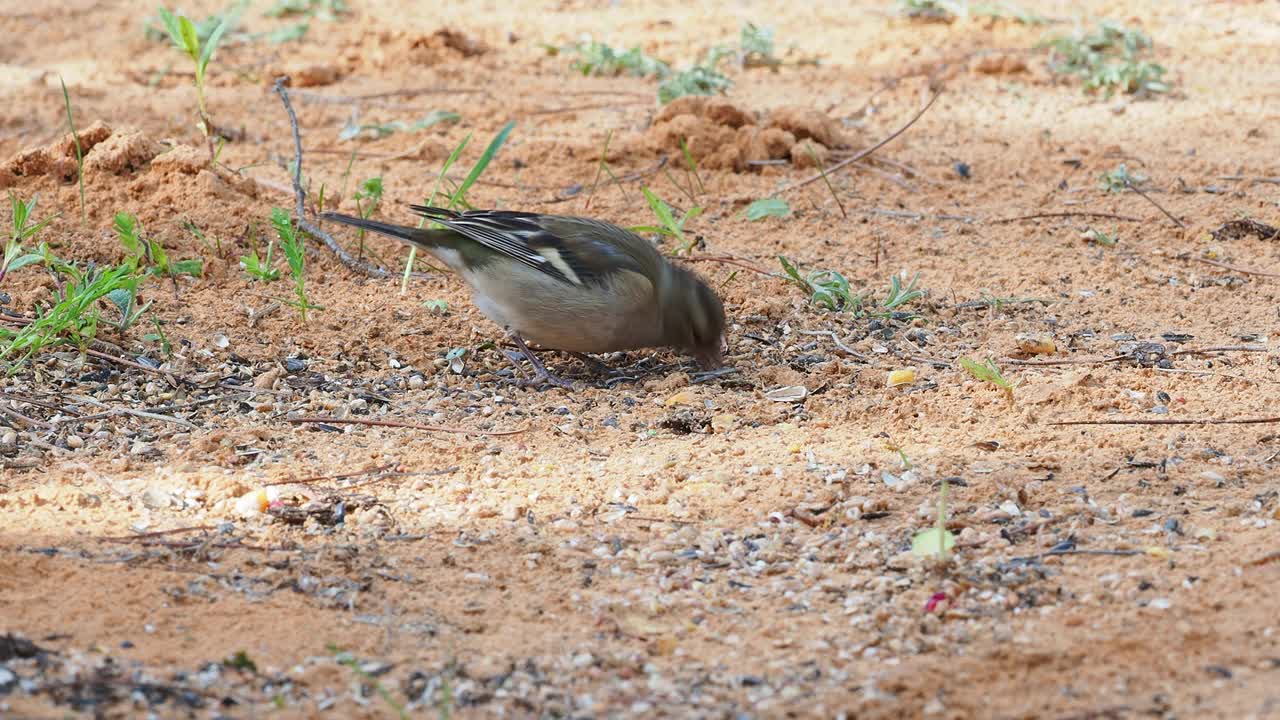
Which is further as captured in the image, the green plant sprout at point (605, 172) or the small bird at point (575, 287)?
the green plant sprout at point (605, 172)

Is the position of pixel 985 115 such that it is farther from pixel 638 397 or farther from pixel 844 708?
pixel 844 708

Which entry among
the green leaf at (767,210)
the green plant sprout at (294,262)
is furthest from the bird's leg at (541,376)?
the green leaf at (767,210)

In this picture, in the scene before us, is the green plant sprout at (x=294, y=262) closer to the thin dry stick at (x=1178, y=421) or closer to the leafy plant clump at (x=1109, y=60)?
the thin dry stick at (x=1178, y=421)

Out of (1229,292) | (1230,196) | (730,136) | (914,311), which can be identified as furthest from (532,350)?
(1230,196)

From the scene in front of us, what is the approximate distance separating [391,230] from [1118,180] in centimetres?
381

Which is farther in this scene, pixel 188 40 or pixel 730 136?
pixel 730 136

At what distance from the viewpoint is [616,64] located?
9039 millimetres

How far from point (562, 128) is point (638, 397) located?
323cm

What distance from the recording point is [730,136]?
7.37m

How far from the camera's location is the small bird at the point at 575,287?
17.4ft

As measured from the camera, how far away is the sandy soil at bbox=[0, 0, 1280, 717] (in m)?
3.08

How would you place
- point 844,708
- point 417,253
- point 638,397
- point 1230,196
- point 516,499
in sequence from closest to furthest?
1. point 844,708
2. point 516,499
3. point 638,397
4. point 417,253
5. point 1230,196

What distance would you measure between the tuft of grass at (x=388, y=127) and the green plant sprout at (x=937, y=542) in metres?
5.02

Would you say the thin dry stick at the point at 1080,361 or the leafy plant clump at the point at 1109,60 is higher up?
the leafy plant clump at the point at 1109,60
